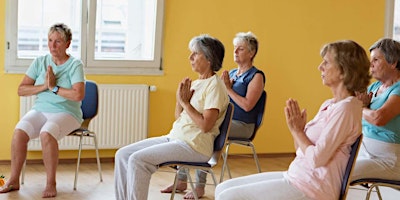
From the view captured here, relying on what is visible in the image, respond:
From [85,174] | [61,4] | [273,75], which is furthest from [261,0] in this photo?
[85,174]

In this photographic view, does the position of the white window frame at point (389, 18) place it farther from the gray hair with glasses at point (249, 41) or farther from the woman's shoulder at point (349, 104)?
the woman's shoulder at point (349, 104)

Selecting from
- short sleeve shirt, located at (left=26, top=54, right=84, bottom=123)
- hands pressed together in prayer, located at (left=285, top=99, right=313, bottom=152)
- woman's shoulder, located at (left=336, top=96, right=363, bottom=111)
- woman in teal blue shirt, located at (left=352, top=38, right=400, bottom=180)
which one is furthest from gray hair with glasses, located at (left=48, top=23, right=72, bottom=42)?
woman's shoulder, located at (left=336, top=96, right=363, bottom=111)

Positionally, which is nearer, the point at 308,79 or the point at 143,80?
the point at 143,80

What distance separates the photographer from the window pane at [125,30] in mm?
6020

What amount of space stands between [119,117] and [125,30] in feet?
2.49

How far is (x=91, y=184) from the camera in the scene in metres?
5.21

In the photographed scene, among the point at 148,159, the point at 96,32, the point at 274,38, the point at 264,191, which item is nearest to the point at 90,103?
the point at 96,32

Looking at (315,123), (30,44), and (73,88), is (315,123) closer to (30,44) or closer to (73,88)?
(73,88)

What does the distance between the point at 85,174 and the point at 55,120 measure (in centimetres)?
82

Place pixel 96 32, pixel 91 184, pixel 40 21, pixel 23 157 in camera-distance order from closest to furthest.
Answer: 1. pixel 23 157
2. pixel 91 184
3. pixel 40 21
4. pixel 96 32

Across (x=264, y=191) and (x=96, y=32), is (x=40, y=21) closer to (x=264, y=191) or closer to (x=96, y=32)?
(x=96, y=32)

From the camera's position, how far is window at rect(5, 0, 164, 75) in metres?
5.70

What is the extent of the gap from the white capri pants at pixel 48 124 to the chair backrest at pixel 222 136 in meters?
1.33

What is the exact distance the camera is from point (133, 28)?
243 inches
